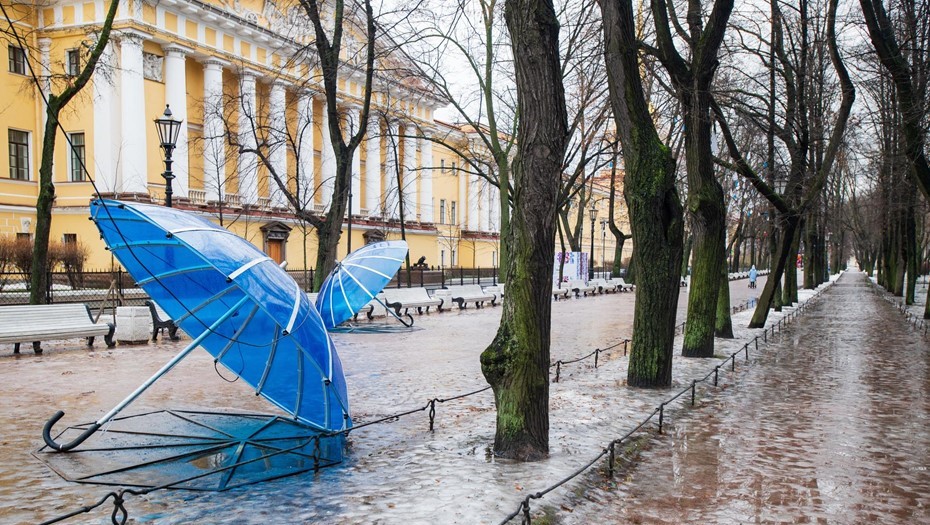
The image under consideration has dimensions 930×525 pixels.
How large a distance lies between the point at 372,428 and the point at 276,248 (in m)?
35.8

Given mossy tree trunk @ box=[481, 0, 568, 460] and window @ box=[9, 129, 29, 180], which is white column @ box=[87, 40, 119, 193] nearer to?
window @ box=[9, 129, 29, 180]

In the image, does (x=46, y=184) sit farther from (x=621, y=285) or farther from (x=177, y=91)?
(x=621, y=285)

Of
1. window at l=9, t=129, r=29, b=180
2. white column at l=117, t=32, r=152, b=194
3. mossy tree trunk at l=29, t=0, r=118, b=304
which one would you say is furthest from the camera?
window at l=9, t=129, r=29, b=180

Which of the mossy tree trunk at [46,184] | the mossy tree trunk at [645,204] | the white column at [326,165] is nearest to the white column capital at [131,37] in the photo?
the white column at [326,165]

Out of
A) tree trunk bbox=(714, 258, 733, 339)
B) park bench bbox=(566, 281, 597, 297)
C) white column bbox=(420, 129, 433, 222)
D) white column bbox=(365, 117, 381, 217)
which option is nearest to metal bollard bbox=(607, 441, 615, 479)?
tree trunk bbox=(714, 258, 733, 339)

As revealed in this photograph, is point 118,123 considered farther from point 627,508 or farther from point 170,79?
point 627,508

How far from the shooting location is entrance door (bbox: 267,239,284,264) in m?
41.9

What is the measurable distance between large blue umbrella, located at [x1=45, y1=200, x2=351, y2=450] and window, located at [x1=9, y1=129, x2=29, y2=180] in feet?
108

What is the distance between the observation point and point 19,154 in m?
35.0

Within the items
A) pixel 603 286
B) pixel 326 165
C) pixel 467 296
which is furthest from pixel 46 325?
pixel 326 165

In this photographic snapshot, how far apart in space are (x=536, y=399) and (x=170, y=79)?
3462 centimetres

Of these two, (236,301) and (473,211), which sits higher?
(473,211)

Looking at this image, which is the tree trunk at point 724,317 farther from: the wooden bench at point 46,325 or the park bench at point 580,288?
the park bench at point 580,288

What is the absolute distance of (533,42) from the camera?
21.8ft
